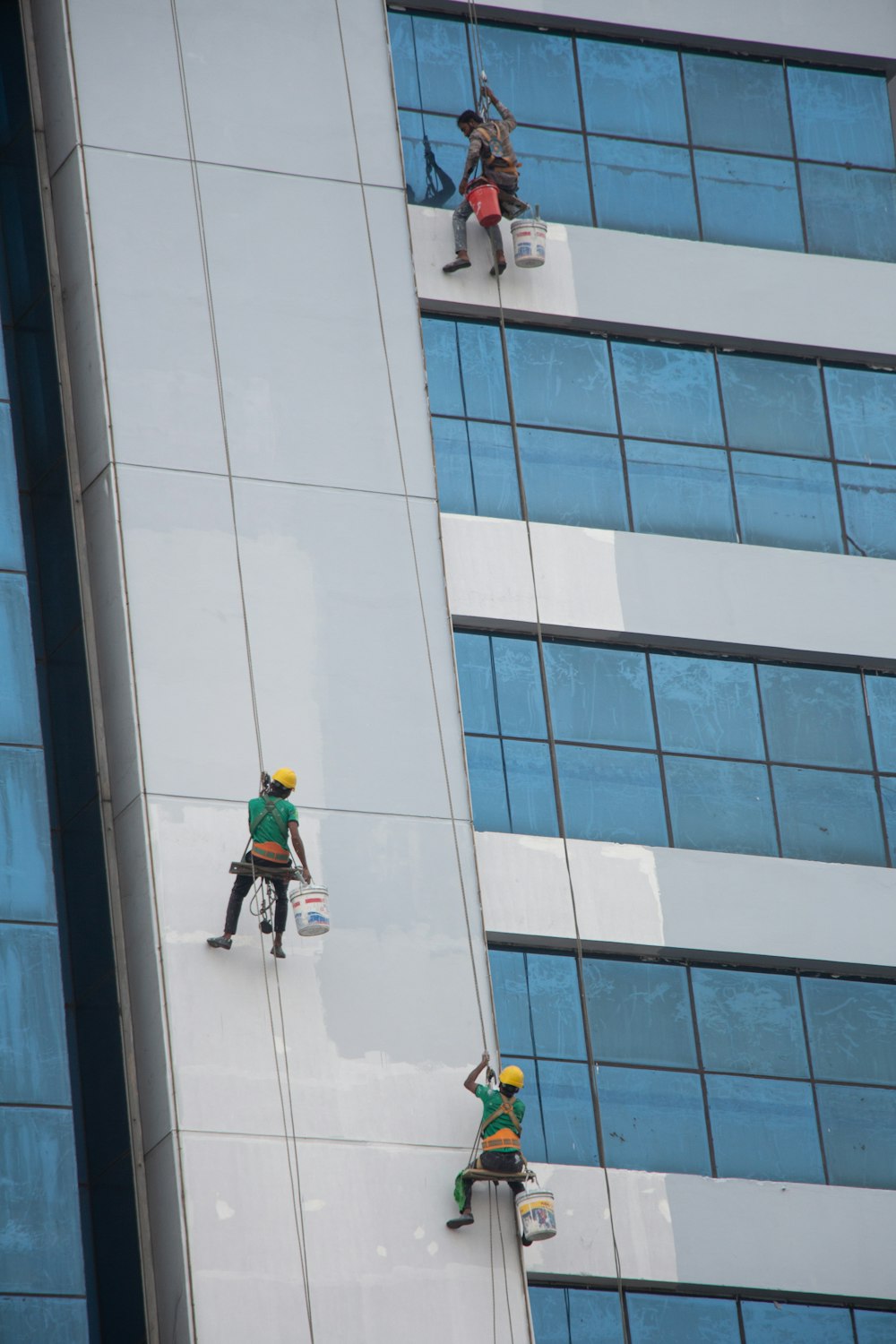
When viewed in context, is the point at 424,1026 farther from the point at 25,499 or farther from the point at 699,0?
the point at 699,0

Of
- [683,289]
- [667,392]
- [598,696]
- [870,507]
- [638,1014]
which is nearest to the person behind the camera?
[638,1014]

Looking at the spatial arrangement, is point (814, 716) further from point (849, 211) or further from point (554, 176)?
point (554, 176)

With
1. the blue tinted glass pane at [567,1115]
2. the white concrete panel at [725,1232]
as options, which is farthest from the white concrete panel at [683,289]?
the white concrete panel at [725,1232]

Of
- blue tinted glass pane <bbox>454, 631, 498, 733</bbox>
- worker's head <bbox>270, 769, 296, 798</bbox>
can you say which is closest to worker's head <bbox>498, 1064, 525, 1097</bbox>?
worker's head <bbox>270, 769, 296, 798</bbox>

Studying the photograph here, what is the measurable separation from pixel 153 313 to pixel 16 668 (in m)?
4.49

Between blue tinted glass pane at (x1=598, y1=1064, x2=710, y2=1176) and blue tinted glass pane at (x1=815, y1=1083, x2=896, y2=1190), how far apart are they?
4.86ft

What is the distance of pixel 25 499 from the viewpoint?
26812 millimetres

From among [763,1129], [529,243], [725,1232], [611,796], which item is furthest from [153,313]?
[725,1232]

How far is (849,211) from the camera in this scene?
3131 centimetres

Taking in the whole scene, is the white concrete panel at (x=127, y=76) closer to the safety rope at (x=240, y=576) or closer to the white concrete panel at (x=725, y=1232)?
the safety rope at (x=240, y=576)

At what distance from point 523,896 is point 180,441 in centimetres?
626

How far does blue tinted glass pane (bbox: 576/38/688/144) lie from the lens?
101 ft

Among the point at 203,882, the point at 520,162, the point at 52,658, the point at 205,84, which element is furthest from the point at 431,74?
the point at 203,882

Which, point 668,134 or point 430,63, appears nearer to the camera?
point 430,63
